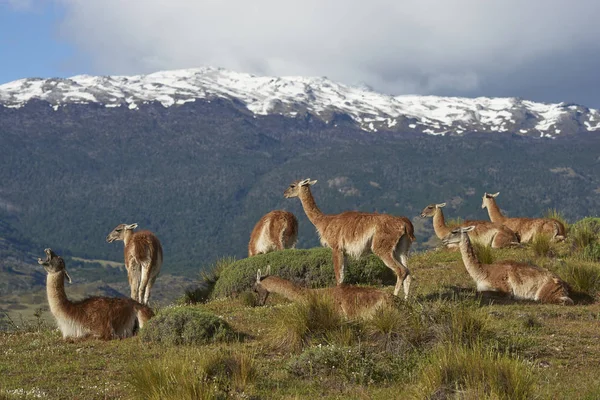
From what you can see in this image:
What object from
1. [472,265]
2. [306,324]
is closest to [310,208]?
[472,265]

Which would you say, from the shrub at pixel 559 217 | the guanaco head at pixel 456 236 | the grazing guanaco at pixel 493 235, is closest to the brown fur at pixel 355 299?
the guanaco head at pixel 456 236

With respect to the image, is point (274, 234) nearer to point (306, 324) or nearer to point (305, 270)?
point (305, 270)

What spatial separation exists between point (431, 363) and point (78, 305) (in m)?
7.01

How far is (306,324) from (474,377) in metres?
3.41

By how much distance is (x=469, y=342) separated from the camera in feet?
32.8

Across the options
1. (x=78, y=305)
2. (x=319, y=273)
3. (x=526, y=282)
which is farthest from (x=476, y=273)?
(x=78, y=305)

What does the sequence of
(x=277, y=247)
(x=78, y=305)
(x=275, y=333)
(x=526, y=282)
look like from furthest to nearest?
(x=277, y=247), (x=526, y=282), (x=78, y=305), (x=275, y=333)

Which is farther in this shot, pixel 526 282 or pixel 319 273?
pixel 319 273

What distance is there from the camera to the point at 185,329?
Answer: 11859mm

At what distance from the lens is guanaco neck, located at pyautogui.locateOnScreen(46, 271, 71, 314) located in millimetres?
12773

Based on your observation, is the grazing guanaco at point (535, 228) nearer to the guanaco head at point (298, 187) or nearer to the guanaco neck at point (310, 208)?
the guanaco head at point (298, 187)

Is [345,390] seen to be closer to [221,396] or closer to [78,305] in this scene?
[221,396]

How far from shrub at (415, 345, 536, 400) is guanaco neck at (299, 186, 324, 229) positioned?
24.0 ft

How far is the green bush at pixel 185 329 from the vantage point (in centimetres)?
1170
